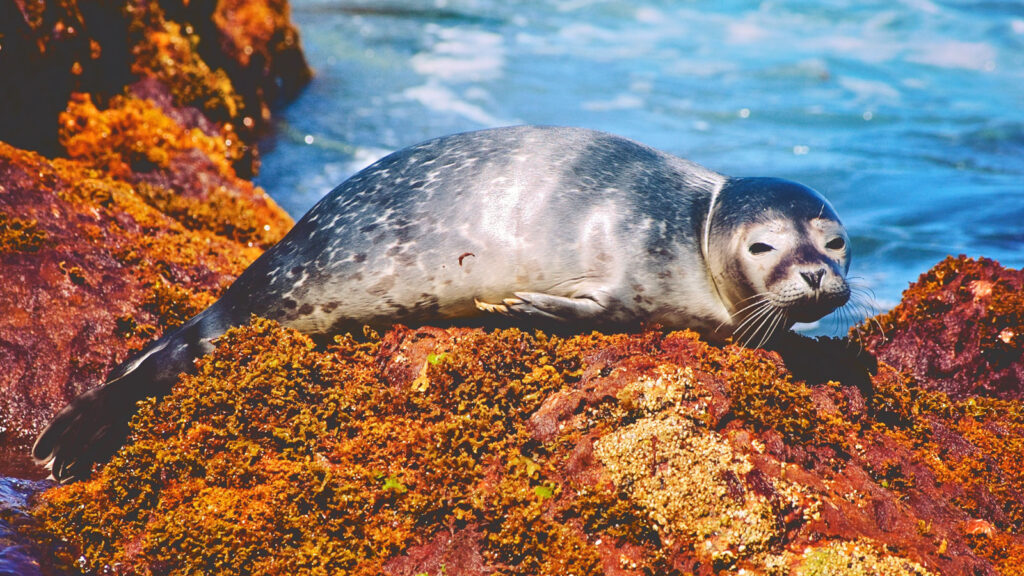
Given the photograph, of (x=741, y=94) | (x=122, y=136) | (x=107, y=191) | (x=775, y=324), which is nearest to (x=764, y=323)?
(x=775, y=324)

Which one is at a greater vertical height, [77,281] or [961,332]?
[961,332]

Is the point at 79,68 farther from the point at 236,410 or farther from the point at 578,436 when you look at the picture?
the point at 578,436

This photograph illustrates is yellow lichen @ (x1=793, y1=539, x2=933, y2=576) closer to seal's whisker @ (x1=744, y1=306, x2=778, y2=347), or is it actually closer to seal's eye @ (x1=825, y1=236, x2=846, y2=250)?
seal's whisker @ (x1=744, y1=306, x2=778, y2=347)

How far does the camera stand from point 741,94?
13.2 m

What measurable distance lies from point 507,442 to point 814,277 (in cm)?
151

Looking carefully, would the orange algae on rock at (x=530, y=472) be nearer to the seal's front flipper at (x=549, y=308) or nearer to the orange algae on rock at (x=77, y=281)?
the seal's front flipper at (x=549, y=308)

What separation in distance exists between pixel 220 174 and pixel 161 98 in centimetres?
97

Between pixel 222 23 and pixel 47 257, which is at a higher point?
pixel 222 23

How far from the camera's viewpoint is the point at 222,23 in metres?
7.83

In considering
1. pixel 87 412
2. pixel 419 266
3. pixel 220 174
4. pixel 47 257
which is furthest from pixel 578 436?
pixel 220 174

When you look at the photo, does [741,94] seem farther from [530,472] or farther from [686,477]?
[530,472]

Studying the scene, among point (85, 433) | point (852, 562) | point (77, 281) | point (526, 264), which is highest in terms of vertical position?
point (526, 264)

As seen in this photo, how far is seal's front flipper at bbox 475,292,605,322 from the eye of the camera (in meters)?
3.29

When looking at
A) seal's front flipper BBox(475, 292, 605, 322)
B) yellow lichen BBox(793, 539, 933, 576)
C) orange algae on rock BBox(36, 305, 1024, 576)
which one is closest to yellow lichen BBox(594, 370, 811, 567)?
orange algae on rock BBox(36, 305, 1024, 576)
